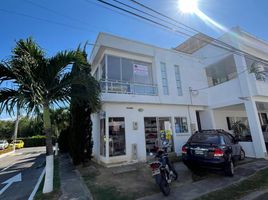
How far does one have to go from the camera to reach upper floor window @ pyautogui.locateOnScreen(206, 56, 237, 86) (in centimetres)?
1337

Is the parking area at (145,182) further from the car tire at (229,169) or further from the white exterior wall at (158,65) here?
the white exterior wall at (158,65)

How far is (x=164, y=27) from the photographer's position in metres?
6.77

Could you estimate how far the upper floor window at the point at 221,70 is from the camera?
1337 centimetres

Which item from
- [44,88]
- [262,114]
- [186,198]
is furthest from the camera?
[262,114]

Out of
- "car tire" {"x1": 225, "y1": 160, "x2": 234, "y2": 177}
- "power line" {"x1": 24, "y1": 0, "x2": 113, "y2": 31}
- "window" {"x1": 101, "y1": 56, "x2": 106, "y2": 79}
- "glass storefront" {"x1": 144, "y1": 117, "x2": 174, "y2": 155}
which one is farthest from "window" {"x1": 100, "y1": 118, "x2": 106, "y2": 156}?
"car tire" {"x1": 225, "y1": 160, "x2": 234, "y2": 177}

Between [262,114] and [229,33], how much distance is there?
477 inches

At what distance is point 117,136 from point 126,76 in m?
4.09

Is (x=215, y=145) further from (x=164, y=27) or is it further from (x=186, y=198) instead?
(x=164, y=27)

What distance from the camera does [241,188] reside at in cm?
557

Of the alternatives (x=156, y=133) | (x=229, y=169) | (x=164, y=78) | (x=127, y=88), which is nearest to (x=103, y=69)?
(x=127, y=88)

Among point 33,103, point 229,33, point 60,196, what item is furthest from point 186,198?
point 229,33

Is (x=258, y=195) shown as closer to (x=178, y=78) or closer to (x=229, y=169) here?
(x=229, y=169)

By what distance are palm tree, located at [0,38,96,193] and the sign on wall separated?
5075 mm

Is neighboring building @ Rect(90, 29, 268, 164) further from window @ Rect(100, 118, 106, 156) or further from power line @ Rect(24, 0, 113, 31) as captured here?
power line @ Rect(24, 0, 113, 31)
